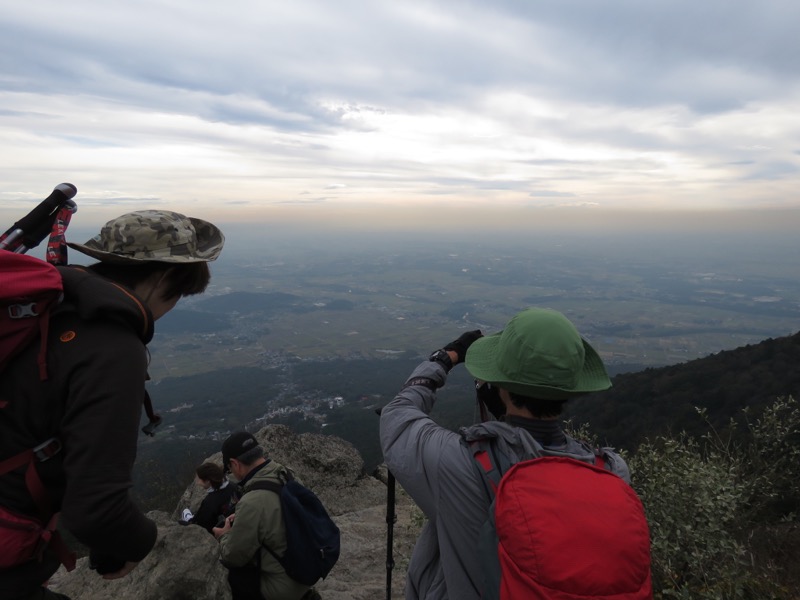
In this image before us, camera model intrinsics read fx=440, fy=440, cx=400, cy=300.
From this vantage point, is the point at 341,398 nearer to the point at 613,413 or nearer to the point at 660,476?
the point at 613,413

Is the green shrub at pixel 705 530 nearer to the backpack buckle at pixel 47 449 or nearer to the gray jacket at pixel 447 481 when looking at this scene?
the gray jacket at pixel 447 481

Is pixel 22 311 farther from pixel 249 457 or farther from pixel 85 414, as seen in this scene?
pixel 249 457

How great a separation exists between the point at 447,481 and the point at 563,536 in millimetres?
550

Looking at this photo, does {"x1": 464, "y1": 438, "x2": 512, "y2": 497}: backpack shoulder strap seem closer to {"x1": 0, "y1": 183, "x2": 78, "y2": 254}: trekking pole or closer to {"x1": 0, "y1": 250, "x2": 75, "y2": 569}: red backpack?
{"x1": 0, "y1": 250, "x2": 75, "y2": 569}: red backpack

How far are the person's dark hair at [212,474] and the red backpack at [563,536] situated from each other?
4537mm

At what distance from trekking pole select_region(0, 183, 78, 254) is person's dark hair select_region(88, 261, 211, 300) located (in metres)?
0.72

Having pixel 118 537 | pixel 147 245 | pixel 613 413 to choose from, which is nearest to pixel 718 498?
pixel 118 537

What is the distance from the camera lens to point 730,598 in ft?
12.7

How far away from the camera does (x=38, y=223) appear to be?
2.64 m

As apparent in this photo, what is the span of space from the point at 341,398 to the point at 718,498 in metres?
52.9

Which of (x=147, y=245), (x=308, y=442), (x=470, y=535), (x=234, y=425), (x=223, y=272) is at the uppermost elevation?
(x=147, y=245)

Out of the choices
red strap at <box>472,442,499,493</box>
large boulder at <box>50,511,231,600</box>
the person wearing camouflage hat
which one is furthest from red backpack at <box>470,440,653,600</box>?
large boulder at <box>50,511,231,600</box>

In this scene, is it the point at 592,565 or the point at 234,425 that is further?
the point at 234,425

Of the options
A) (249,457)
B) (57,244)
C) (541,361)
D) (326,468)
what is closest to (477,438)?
(541,361)
